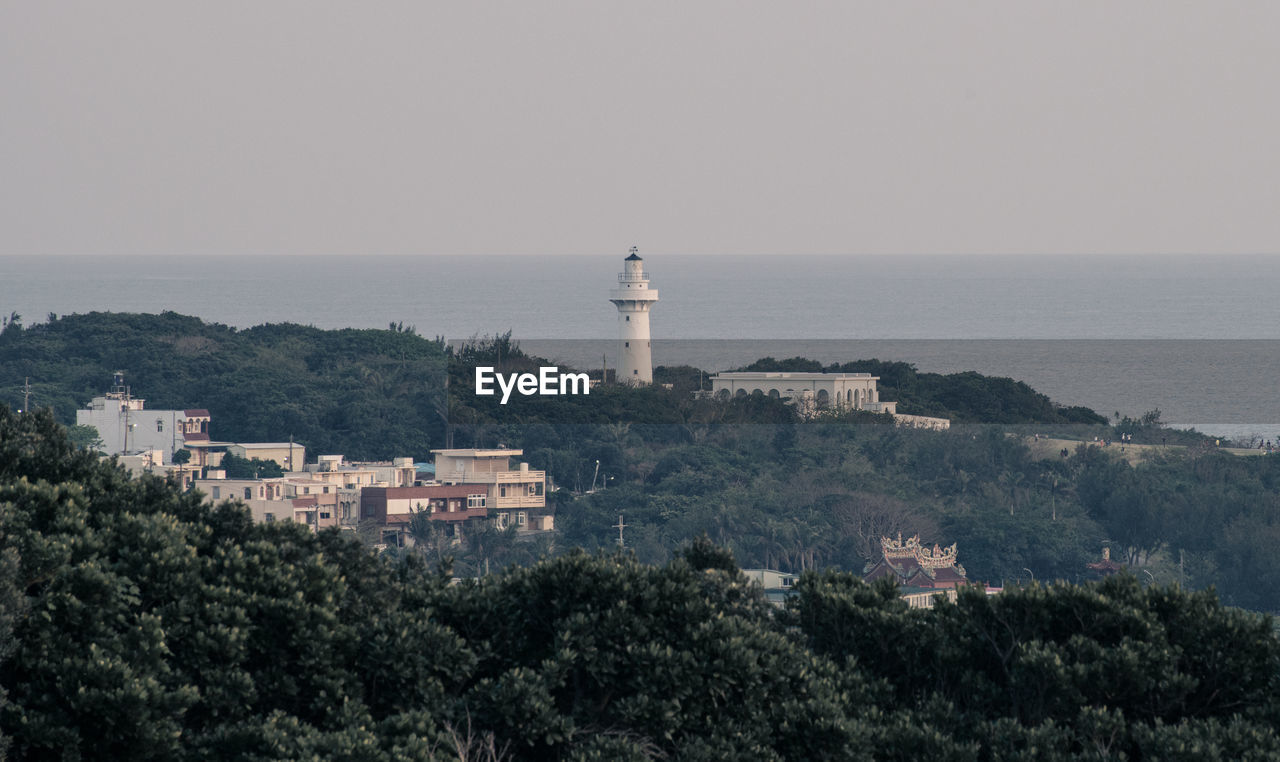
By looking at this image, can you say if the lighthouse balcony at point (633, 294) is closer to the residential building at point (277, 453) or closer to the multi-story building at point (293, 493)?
the residential building at point (277, 453)

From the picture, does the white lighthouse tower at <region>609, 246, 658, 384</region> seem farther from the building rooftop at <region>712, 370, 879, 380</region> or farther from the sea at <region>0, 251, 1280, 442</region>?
the sea at <region>0, 251, 1280, 442</region>

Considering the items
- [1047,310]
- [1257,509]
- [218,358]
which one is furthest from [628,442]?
[1047,310]

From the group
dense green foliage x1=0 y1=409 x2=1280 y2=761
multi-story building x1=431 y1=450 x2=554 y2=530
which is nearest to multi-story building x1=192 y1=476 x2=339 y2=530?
multi-story building x1=431 y1=450 x2=554 y2=530

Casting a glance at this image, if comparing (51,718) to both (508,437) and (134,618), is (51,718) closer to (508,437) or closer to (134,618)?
(134,618)

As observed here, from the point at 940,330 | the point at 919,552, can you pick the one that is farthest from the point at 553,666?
the point at 940,330

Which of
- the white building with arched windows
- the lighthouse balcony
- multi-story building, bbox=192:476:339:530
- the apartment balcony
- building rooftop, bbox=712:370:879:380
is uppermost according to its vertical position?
the lighthouse balcony

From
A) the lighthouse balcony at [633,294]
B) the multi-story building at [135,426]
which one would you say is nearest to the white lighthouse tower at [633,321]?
the lighthouse balcony at [633,294]
